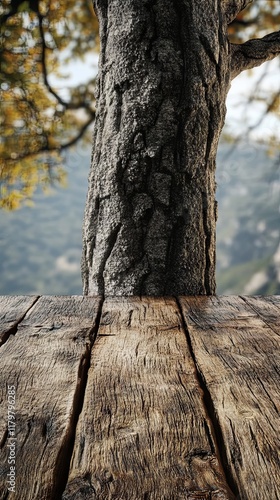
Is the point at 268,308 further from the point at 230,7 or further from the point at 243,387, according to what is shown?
the point at 230,7

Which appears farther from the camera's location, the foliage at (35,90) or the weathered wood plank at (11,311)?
A: the foliage at (35,90)

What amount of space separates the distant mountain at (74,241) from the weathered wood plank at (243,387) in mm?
71628

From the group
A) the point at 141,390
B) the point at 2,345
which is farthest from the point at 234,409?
the point at 2,345

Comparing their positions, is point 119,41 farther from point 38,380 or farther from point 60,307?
point 38,380

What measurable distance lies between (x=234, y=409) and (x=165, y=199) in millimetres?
1231

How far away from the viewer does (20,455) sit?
81cm

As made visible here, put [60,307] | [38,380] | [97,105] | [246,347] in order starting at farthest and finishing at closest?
[97,105], [60,307], [246,347], [38,380]

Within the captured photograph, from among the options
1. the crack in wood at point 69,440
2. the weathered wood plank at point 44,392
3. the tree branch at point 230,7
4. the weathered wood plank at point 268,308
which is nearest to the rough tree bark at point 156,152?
the tree branch at point 230,7

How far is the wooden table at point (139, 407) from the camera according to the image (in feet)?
2.44

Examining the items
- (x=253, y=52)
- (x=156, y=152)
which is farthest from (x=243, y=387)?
(x=253, y=52)

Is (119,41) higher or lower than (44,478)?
higher

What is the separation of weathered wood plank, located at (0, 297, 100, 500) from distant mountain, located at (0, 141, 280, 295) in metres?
71.8

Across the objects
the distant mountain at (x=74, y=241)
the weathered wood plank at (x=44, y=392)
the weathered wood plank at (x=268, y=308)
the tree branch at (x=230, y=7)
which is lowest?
the distant mountain at (x=74, y=241)

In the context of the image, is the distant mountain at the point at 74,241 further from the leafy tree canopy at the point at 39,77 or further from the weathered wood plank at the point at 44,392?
the weathered wood plank at the point at 44,392
